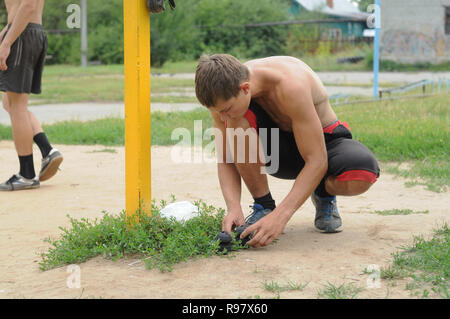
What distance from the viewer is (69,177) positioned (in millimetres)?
5574

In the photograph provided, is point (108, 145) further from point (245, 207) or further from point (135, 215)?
point (135, 215)

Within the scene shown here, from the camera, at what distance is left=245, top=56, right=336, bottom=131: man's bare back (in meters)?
3.09

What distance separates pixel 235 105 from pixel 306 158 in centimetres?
47

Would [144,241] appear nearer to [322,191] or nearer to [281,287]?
[281,287]

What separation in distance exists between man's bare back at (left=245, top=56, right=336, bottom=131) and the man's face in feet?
0.53

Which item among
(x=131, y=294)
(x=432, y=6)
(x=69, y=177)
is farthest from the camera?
(x=432, y=6)

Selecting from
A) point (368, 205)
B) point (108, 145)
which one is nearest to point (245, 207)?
point (368, 205)

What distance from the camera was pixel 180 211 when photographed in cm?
353

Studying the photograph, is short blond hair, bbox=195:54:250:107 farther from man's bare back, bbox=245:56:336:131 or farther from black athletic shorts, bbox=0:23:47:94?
black athletic shorts, bbox=0:23:47:94

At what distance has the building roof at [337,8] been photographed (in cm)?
3866

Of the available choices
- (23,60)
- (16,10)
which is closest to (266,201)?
(23,60)

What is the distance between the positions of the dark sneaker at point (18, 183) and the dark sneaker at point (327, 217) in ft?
8.57

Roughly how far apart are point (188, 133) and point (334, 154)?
14.9ft

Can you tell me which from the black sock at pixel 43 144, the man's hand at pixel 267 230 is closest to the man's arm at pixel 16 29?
the black sock at pixel 43 144
